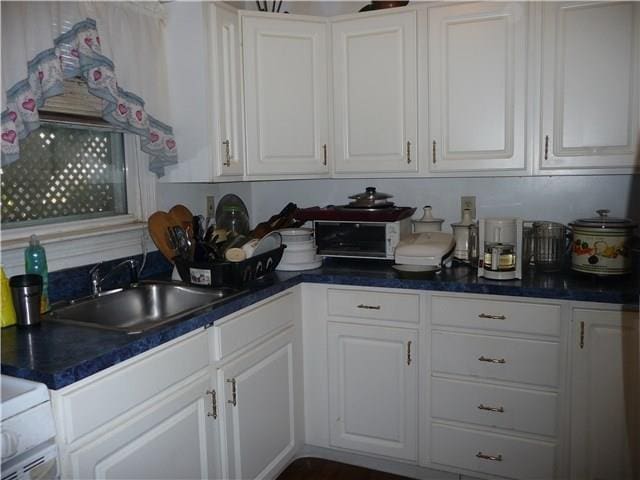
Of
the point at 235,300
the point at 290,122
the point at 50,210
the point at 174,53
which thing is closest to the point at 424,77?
the point at 290,122

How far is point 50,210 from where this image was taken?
1.99 m

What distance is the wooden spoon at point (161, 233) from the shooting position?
2.27 metres

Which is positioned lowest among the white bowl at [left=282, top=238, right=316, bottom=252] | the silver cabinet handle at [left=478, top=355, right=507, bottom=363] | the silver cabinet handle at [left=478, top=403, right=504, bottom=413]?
the silver cabinet handle at [left=478, top=403, right=504, bottom=413]

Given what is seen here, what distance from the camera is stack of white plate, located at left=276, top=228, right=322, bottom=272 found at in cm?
243

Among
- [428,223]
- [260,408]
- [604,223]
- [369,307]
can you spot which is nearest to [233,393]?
[260,408]

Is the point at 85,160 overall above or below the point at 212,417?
above

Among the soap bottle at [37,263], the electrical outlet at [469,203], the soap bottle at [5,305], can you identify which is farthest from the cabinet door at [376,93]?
the soap bottle at [5,305]

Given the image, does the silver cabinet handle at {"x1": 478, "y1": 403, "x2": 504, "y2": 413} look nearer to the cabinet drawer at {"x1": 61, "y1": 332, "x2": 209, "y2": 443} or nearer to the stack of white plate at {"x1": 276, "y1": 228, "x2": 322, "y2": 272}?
the stack of white plate at {"x1": 276, "y1": 228, "x2": 322, "y2": 272}

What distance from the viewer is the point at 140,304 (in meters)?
2.10

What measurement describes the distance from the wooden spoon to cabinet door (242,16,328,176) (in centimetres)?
43

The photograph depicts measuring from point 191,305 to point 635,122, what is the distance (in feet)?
6.07

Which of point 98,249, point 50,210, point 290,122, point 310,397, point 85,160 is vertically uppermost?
point 290,122

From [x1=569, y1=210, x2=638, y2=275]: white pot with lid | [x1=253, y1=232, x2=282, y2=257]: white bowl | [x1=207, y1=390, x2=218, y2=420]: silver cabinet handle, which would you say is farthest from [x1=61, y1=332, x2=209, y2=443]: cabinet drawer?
[x1=569, y1=210, x2=638, y2=275]: white pot with lid

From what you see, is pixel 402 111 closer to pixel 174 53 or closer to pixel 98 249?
pixel 174 53
